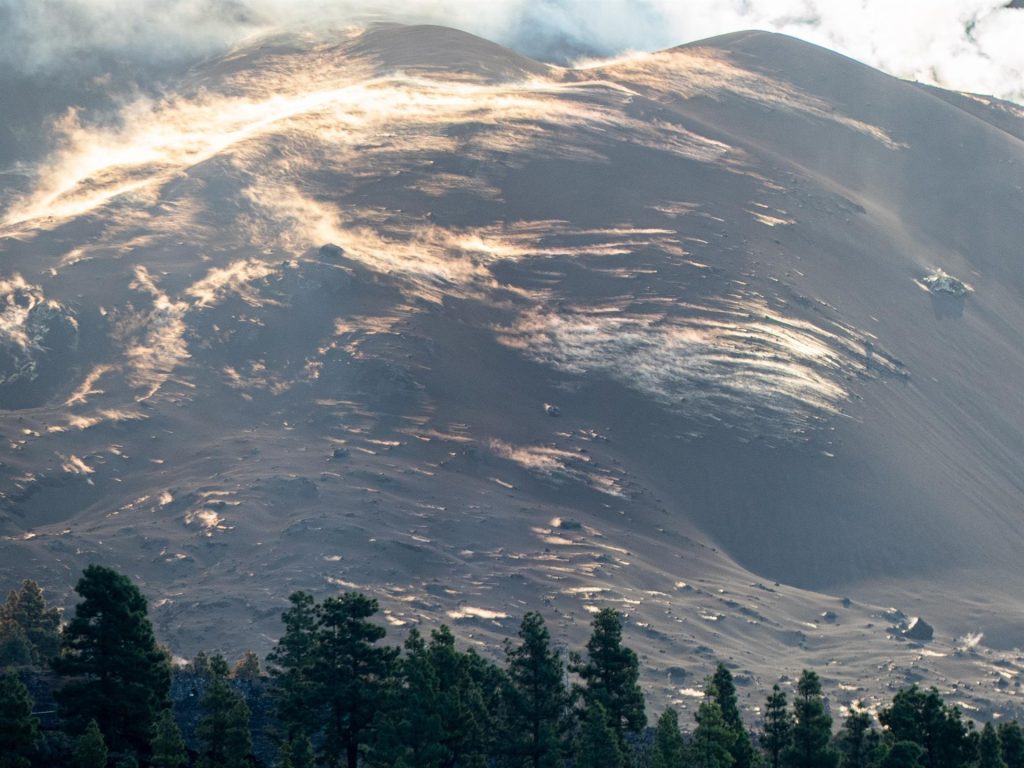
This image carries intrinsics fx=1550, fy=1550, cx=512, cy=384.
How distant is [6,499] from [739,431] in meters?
69.5

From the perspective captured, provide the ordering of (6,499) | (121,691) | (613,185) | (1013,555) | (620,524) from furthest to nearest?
(613,185) → (1013,555) → (620,524) → (6,499) → (121,691)

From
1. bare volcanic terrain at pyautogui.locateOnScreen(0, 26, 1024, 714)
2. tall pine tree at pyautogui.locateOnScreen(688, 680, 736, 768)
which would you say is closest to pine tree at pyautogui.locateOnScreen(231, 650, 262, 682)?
tall pine tree at pyautogui.locateOnScreen(688, 680, 736, 768)

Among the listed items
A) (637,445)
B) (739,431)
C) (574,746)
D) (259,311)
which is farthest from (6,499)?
(574,746)

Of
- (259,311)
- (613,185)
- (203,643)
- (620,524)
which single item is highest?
(613,185)

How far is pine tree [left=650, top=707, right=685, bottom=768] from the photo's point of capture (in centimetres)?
4919

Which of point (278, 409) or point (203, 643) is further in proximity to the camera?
point (278, 409)

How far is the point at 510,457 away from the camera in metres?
143

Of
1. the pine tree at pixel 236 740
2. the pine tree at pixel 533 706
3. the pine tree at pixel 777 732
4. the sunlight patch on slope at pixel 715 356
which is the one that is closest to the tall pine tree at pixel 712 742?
the pine tree at pixel 777 732

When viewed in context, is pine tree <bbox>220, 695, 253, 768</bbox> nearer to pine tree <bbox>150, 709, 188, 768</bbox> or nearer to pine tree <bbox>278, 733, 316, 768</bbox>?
pine tree <bbox>278, 733, 316, 768</bbox>

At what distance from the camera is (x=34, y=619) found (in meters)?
72.6

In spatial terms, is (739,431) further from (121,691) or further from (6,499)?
(121,691)

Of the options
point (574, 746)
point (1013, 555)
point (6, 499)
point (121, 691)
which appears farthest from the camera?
point (1013, 555)

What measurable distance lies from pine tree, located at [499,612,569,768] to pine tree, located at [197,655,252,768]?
9.82 m

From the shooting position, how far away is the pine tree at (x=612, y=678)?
54875 mm
